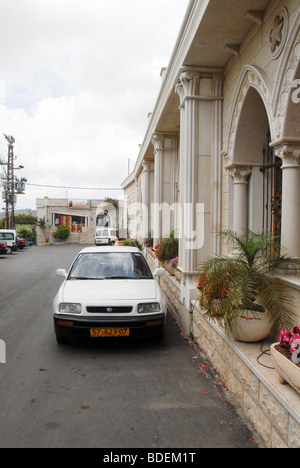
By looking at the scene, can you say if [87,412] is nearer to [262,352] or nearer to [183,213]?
[262,352]

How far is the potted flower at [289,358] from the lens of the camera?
8.70ft

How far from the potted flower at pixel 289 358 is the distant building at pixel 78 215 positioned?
42682 millimetres

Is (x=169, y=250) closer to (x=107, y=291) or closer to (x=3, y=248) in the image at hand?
(x=107, y=291)

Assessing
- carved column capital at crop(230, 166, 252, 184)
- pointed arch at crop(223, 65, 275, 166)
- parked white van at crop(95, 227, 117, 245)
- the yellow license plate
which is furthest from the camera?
parked white van at crop(95, 227, 117, 245)

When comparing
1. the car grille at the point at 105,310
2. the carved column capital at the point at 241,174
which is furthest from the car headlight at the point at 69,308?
the carved column capital at the point at 241,174

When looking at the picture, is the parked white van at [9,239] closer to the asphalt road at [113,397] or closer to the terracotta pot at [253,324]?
the asphalt road at [113,397]

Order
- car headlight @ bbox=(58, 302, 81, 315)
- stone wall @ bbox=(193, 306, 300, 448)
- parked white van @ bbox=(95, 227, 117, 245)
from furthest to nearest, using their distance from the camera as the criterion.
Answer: parked white van @ bbox=(95, 227, 117, 245) < car headlight @ bbox=(58, 302, 81, 315) < stone wall @ bbox=(193, 306, 300, 448)

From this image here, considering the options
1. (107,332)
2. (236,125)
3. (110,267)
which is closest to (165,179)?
(110,267)

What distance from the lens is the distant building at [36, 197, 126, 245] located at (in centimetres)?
4616

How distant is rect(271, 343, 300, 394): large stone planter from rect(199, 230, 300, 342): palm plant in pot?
70cm

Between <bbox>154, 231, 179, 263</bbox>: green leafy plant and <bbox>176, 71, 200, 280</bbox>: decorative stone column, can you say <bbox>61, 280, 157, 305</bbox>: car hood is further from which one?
<bbox>154, 231, 179, 263</bbox>: green leafy plant

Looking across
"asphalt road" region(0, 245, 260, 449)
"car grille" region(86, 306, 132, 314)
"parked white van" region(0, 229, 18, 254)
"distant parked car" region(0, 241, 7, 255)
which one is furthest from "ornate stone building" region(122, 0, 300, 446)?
"parked white van" region(0, 229, 18, 254)
